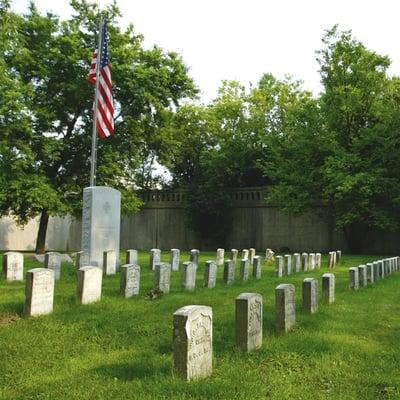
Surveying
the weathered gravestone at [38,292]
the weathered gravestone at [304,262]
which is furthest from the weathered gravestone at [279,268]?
the weathered gravestone at [38,292]

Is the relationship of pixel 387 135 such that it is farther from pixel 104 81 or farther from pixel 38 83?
pixel 38 83

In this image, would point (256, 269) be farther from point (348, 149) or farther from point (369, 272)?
point (348, 149)

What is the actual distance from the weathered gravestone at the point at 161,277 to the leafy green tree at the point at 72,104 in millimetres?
10583

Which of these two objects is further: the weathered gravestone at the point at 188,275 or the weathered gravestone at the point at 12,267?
the weathered gravestone at the point at 12,267

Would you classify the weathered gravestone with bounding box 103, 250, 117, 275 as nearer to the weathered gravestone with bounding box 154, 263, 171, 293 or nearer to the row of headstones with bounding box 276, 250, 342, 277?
the weathered gravestone with bounding box 154, 263, 171, 293

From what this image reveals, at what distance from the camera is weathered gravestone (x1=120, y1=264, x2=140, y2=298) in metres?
8.62

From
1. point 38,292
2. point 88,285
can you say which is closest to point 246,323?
point 38,292

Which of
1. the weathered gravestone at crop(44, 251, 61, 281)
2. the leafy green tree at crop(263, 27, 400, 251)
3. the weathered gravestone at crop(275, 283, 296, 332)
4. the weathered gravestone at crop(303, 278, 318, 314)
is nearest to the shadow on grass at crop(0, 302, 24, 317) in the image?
the weathered gravestone at crop(44, 251, 61, 281)

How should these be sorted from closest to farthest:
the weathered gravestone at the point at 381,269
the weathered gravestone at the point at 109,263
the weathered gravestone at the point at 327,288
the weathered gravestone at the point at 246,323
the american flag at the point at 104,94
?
the weathered gravestone at the point at 246,323 < the weathered gravestone at the point at 327,288 < the weathered gravestone at the point at 109,263 < the weathered gravestone at the point at 381,269 < the american flag at the point at 104,94

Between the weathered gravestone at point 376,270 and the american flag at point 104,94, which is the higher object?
the american flag at point 104,94

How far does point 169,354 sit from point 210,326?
2.62 feet

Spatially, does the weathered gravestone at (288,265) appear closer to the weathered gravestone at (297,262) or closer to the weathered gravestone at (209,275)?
the weathered gravestone at (297,262)

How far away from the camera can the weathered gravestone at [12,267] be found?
1036 cm

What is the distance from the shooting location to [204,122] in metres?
29.4
